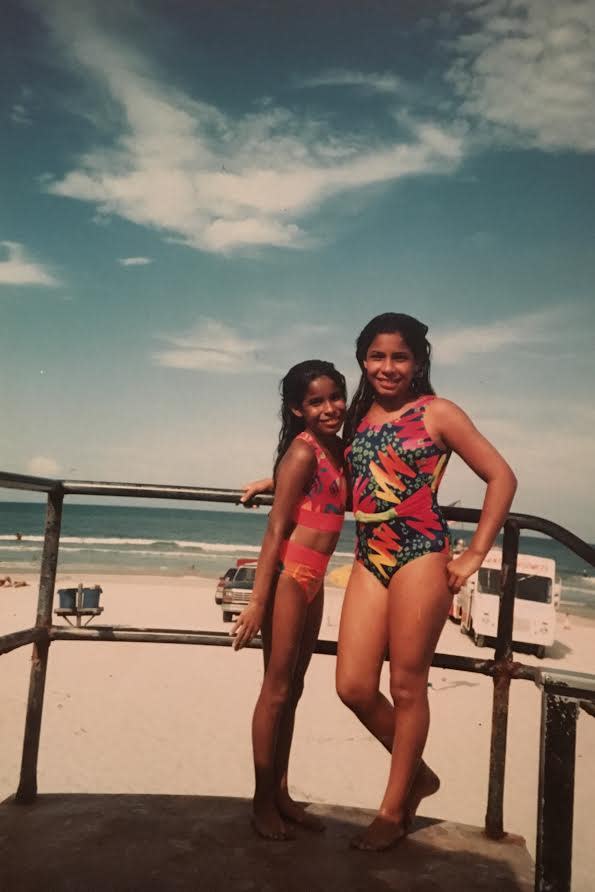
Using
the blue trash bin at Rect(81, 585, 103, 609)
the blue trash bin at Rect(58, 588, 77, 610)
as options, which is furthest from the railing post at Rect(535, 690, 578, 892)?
the blue trash bin at Rect(58, 588, 77, 610)

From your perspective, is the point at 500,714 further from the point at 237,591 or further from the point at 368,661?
the point at 237,591

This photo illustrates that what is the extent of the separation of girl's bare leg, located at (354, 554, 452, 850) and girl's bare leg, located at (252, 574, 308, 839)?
0.32 m

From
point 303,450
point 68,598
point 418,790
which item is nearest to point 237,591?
point 68,598

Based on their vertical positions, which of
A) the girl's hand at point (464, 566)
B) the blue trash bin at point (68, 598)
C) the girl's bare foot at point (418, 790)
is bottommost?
the blue trash bin at point (68, 598)

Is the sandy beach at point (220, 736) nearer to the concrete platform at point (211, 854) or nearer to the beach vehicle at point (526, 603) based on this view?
the beach vehicle at point (526, 603)

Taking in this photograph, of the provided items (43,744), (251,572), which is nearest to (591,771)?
(43,744)

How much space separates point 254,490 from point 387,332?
742mm

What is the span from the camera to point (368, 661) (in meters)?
2.10

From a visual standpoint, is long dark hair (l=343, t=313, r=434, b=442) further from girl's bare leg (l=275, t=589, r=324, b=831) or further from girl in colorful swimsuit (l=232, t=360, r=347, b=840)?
girl's bare leg (l=275, t=589, r=324, b=831)

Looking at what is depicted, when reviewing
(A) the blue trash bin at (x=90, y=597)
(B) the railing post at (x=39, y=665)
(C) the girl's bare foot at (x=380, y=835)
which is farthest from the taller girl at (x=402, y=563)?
(A) the blue trash bin at (x=90, y=597)

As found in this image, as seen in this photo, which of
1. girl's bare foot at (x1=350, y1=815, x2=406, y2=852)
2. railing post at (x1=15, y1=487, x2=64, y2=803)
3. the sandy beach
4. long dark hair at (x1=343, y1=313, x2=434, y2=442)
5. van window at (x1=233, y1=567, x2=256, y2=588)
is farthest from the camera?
van window at (x1=233, y1=567, x2=256, y2=588)

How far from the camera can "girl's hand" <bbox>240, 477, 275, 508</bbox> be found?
7.42 ft

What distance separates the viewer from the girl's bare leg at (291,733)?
2133mm

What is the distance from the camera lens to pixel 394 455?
7.13 ft
